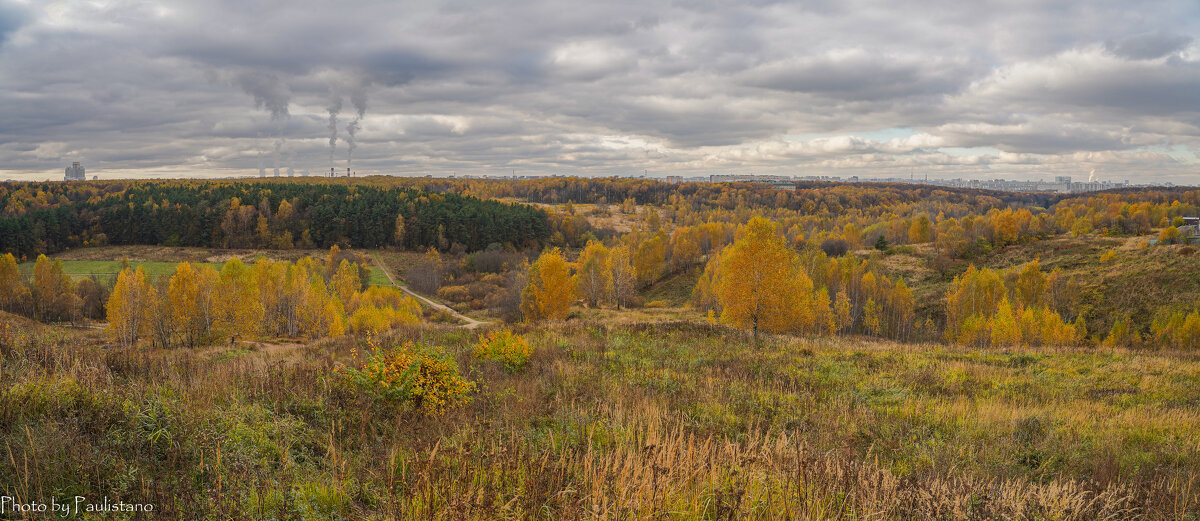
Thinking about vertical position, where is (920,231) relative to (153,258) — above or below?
above

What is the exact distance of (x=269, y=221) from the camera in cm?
12194

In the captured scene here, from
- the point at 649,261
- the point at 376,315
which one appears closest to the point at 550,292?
the point at 376,315

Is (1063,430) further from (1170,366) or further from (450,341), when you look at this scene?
(450,341)

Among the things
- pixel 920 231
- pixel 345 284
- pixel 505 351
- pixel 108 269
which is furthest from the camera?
pixel 920 231

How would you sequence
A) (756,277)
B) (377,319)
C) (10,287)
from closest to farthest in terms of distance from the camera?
1. (756,277)
2. (377,319)
3. (10,287)

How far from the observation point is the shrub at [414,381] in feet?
23.1

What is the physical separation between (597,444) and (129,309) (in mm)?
60272

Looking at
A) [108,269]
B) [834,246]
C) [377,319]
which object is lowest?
[108,269]

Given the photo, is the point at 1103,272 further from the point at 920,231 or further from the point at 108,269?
the point at 108,269

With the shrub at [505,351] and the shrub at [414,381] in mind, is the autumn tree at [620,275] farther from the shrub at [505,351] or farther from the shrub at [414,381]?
the shrub at [414,381]

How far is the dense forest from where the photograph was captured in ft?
362

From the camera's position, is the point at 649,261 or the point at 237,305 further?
the point at 649,261

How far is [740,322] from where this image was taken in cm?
2598

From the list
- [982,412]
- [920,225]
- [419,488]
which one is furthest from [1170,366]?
[920,225]
